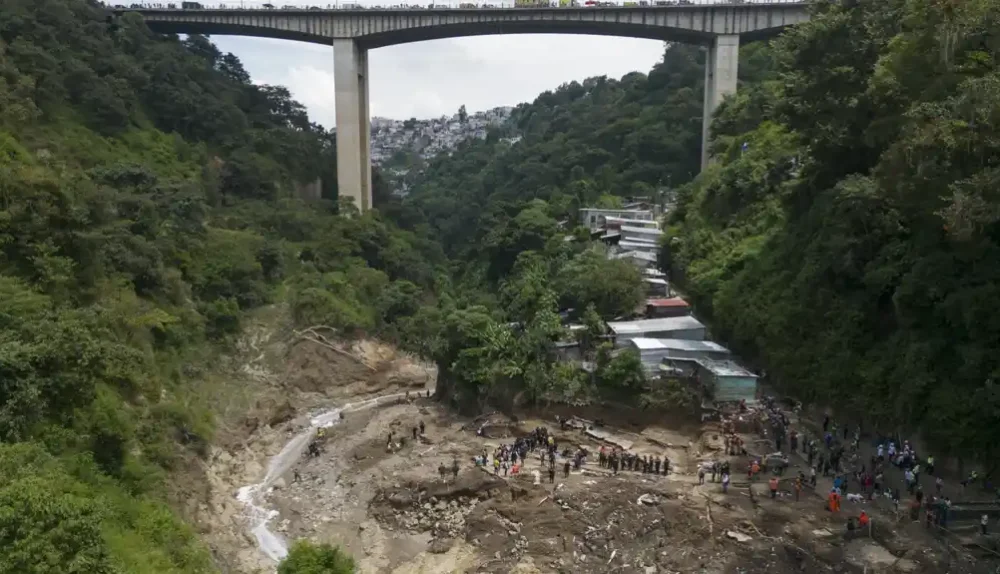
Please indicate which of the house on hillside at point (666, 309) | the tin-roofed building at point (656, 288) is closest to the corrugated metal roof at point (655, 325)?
the house on hillside at point (666, 309)

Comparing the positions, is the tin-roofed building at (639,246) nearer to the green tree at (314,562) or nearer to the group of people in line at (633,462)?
the group of people in line at (633,462)

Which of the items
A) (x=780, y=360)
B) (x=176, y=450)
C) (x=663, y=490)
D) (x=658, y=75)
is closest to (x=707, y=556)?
(x=663, y=490)

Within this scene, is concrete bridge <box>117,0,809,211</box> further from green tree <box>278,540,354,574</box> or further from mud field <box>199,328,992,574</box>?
green tree <box>278,540,354,574</box>

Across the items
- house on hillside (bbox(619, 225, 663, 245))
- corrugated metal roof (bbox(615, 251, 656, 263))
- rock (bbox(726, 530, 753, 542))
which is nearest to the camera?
rock (bbox(726, 530, 753, 542))

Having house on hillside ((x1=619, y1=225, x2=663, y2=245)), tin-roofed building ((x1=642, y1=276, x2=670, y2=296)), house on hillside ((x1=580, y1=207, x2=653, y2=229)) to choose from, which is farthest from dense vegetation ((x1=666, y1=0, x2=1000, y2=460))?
house on hillside ((x1=580, y1=207, x2=653, y2=229))

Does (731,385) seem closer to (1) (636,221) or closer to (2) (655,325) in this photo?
(2) (655,325)

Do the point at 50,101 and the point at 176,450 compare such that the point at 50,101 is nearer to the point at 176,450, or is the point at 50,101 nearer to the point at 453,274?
the point at 176,450
